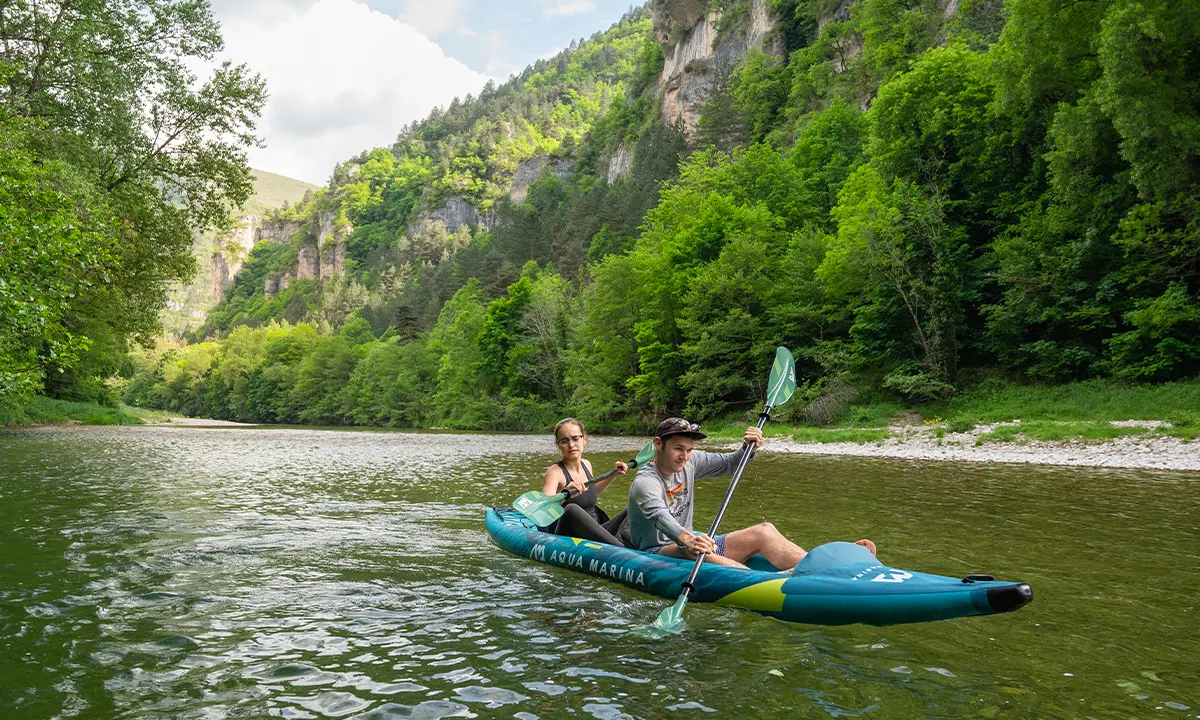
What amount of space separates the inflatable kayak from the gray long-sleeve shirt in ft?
0.72

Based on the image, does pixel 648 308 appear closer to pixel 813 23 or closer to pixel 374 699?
pixel 374 699

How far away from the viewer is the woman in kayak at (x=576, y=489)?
7047mm

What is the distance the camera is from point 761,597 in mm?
4887

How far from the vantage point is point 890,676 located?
4.08 meters

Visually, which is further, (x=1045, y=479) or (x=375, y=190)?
(x=375, y=190)

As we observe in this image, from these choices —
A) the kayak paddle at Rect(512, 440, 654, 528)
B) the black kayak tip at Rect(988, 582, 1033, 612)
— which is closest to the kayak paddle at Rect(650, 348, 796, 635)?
the kayak paddle at Rect(512, 440, 654, 528)

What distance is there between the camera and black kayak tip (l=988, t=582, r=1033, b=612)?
3781mm

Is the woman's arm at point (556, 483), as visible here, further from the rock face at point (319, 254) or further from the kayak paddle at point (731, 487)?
the rock face at point (319, 254)

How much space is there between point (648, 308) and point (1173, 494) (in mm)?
27078

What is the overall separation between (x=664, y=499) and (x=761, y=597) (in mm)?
1191

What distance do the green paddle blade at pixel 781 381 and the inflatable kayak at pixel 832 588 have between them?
266cm

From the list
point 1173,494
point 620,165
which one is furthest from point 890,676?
point 620,165

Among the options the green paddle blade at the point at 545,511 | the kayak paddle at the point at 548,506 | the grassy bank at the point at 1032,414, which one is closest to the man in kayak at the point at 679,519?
Result: the kayak paddle at the point at 548,506

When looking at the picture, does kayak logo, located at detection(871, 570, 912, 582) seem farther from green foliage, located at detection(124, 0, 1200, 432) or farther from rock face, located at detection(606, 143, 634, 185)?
rock face, located at detection(606, 143, 634, 185)
